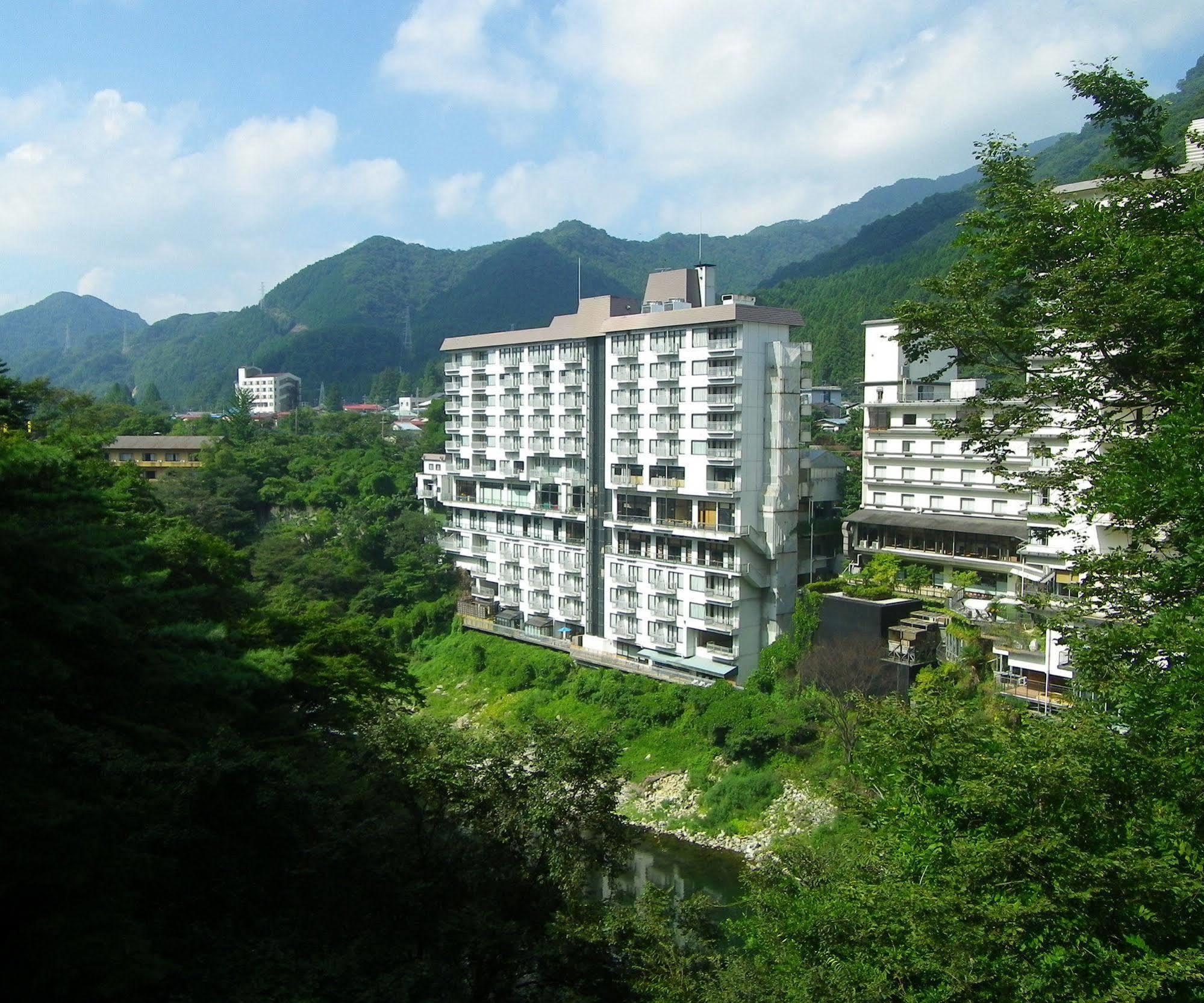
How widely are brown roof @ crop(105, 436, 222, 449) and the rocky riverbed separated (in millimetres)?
30090

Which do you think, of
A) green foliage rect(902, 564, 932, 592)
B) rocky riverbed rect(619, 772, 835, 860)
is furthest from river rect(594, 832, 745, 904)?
green foliage rect(902, 564, 932, 592)

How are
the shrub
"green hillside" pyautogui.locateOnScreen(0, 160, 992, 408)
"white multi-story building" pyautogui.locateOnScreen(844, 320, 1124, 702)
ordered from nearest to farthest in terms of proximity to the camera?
the shrub → "white multi-story building" pyautogui.locateOnScreen(844, 320, 1124, 702) → "green hillside" pyautogui.locateOnScreen(0, 160, 992, 408)

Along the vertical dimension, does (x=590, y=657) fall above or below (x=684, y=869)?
above

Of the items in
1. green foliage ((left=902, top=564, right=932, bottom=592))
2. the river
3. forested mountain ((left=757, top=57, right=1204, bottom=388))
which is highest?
forested mountain ((left=757, top=57, right=1204, bottom=388))

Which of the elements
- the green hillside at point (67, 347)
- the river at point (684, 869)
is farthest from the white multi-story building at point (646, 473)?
the green hillside at point (67, 347)

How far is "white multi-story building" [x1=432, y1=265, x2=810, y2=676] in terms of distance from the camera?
86.0 feet

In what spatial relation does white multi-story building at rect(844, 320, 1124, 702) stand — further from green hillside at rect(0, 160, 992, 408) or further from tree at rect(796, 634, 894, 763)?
green hillside at rect(0, 160, 992, 408)

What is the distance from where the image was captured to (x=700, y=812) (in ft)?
74.3

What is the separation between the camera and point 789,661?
24.5 metres

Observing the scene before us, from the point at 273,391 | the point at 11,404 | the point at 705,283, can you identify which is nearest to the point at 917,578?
the point at 705,283

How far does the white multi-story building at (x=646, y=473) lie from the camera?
26203 mm

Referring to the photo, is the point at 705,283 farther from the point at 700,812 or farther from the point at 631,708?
the point at 700,812

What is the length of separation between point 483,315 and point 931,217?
61.8m

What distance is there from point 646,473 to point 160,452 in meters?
27.8
